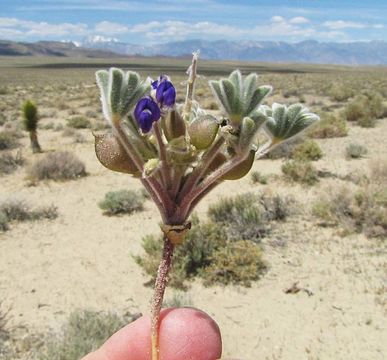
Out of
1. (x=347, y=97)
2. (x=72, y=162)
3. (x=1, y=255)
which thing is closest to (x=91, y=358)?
(x=1, y=255)

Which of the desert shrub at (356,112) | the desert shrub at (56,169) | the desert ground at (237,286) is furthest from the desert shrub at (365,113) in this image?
the desert shrub at (56,169)

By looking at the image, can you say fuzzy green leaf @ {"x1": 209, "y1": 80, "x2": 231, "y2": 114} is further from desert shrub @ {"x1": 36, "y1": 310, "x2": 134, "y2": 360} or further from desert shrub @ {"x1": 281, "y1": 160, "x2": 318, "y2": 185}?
desert shrub @ {"x1": 281, "y1": 160, "x2": 318, "y2": 185}

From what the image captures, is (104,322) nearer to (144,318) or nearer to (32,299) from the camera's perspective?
(32,299)

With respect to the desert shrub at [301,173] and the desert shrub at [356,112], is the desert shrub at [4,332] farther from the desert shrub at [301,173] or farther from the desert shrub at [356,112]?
the desert shrub at [356,112]

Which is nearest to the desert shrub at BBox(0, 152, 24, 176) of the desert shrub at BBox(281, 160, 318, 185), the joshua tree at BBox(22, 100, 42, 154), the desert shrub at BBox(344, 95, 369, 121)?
the joshua tree at BBox(22, 100, 42, 154)

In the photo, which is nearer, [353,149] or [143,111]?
[143,111]

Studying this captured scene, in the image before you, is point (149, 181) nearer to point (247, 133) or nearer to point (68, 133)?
point (247, 133)
